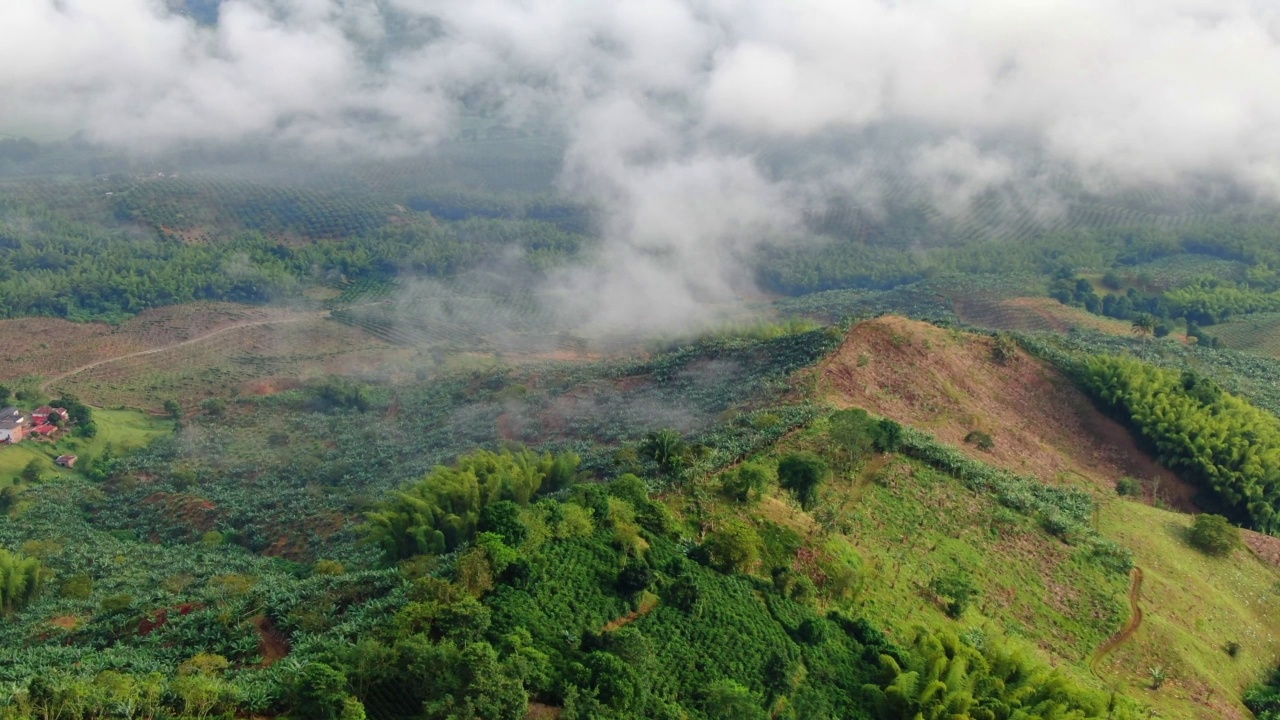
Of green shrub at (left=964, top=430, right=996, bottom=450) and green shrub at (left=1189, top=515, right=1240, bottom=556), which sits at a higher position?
green shrub at (left=964, top=430, right=996, bottom=450)

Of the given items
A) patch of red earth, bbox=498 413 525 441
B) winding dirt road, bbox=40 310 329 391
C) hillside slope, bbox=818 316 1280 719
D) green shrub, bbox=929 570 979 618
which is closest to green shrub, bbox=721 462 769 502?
green shrub, bbox=929 570 979 618

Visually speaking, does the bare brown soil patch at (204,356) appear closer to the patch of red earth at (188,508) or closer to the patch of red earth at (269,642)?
the patch of red earth at (188,508)

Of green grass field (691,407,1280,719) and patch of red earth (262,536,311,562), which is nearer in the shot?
green grass field (691,407,1280,719)

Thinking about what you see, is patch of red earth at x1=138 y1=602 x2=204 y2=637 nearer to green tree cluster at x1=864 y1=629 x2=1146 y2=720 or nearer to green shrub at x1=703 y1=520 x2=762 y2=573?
green shrub at x1=703 y1=520 x2=762 y2=573

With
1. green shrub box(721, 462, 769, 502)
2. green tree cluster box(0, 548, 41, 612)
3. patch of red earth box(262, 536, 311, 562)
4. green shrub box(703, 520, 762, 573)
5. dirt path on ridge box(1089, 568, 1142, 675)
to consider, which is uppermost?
green shrub box(721, 462, 769, 502)

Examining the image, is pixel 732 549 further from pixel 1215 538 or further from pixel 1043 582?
pixel 1215 538

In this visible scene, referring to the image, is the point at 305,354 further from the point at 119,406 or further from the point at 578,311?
the point at 578,311

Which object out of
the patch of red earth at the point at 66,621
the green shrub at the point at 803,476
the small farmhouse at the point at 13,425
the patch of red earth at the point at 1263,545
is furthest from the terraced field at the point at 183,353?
the patch of red earth at the point at 1263,545

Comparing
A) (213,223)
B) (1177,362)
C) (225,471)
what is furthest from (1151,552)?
(213,223)
